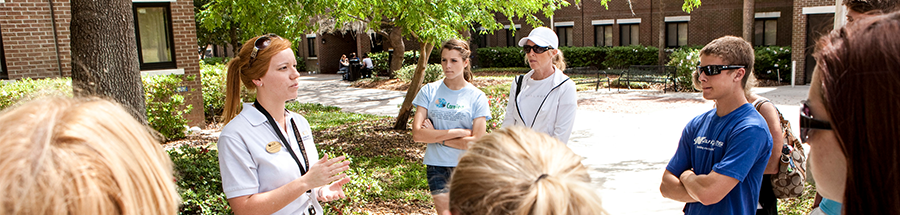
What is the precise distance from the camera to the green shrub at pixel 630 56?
93.6 feet

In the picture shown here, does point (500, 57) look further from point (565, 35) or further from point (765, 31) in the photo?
point (765, 31)

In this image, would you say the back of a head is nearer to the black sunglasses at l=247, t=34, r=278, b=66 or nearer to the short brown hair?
the short brown hair

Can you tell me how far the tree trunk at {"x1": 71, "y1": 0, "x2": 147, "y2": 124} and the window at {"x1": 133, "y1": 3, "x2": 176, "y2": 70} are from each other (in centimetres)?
684

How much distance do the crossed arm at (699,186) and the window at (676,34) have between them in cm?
2879

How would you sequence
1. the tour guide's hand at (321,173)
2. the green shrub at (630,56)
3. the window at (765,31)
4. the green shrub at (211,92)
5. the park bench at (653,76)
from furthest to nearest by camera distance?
the green shrub at (630,56) < the window at (765,31) < the park bench at (653,76) < the green shrub at (211,92) < the tour guide's hand at (321,173)

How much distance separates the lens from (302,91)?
2253 centimetres

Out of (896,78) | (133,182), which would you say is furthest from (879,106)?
(133,182)

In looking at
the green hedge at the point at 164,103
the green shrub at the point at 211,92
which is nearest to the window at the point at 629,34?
the green shrub at the point at 211,92

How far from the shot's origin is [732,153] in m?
2.50

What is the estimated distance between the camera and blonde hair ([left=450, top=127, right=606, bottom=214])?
1.12 meters

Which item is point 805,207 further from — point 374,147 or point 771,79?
point 771,79

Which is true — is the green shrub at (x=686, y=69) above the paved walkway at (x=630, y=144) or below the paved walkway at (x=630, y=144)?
above

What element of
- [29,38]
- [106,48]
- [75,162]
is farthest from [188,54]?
[75,162]

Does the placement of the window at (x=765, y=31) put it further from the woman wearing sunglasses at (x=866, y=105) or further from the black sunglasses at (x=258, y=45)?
the woman wearing sunglasses at (x=866, y=105)
